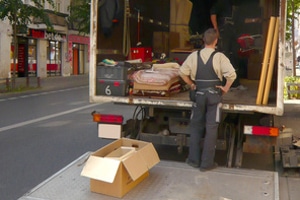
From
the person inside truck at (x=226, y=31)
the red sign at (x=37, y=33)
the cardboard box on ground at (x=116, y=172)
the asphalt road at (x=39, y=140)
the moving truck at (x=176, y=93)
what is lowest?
the asphalt road at (x=39, y=140)

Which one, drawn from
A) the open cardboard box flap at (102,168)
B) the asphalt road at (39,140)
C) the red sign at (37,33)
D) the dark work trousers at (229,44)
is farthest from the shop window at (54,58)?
the open cardboard box flap at (102,168)

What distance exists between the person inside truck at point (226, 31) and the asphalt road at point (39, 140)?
2.91 m

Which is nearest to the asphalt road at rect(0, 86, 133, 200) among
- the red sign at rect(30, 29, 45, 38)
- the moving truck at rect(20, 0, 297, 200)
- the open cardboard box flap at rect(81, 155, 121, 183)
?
the moving truck at rect(20, 0, 297, 200)

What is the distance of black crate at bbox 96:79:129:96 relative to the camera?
19.7ft

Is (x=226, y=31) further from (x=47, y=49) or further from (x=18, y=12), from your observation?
(x=47, y=49)

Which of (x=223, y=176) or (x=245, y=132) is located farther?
(x=245, y=132)

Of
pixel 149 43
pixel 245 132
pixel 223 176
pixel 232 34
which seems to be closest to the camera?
pixel 223 176

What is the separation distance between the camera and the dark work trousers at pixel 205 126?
544cm

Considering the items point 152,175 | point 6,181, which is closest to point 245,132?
point 152,175

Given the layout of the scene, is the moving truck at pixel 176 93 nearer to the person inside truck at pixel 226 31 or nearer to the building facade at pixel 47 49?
the person inside truck at pixel 226 31

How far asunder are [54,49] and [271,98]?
28.8 m

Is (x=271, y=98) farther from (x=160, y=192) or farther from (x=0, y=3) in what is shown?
(x=0, y=3)

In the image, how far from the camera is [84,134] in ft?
30.8

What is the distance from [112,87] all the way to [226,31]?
2.66m
